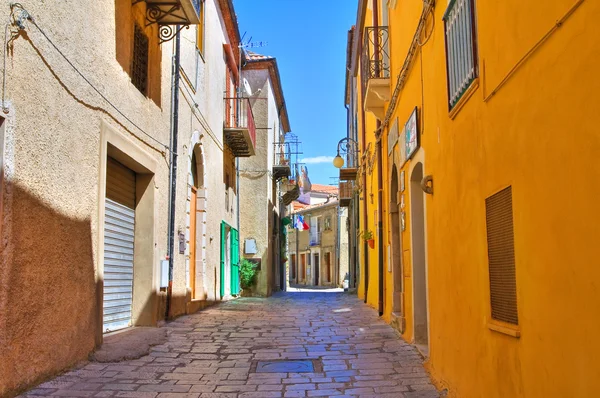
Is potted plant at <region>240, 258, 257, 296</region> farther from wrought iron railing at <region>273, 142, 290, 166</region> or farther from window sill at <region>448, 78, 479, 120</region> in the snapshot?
window sill at <region>448, 78, 479, 120</region>

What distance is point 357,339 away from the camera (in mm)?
7816

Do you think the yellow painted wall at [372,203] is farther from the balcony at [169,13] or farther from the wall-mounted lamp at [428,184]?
the wall-mounted lamp at [428,184]

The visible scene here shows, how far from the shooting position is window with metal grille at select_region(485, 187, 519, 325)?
344 cm

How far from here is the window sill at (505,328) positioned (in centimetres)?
327

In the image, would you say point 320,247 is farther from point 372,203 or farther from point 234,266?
point 372,203

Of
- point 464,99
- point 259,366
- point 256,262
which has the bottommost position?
point 259,366

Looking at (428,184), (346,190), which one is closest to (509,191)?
(428,184)

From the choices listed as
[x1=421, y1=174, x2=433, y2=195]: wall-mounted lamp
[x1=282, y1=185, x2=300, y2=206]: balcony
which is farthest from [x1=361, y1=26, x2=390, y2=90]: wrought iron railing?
[x1=282, y1=185, x2=300, y2=206]: balcony

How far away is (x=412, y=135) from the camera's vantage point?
6988 mm

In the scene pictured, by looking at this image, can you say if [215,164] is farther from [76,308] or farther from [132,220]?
[76,308]

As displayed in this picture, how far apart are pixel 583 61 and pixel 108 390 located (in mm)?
4405

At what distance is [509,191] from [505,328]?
2.67 feet

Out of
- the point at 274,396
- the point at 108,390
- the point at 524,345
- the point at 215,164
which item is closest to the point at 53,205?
the point at 108,390

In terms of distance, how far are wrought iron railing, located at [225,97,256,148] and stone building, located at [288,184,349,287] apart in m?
21.5
